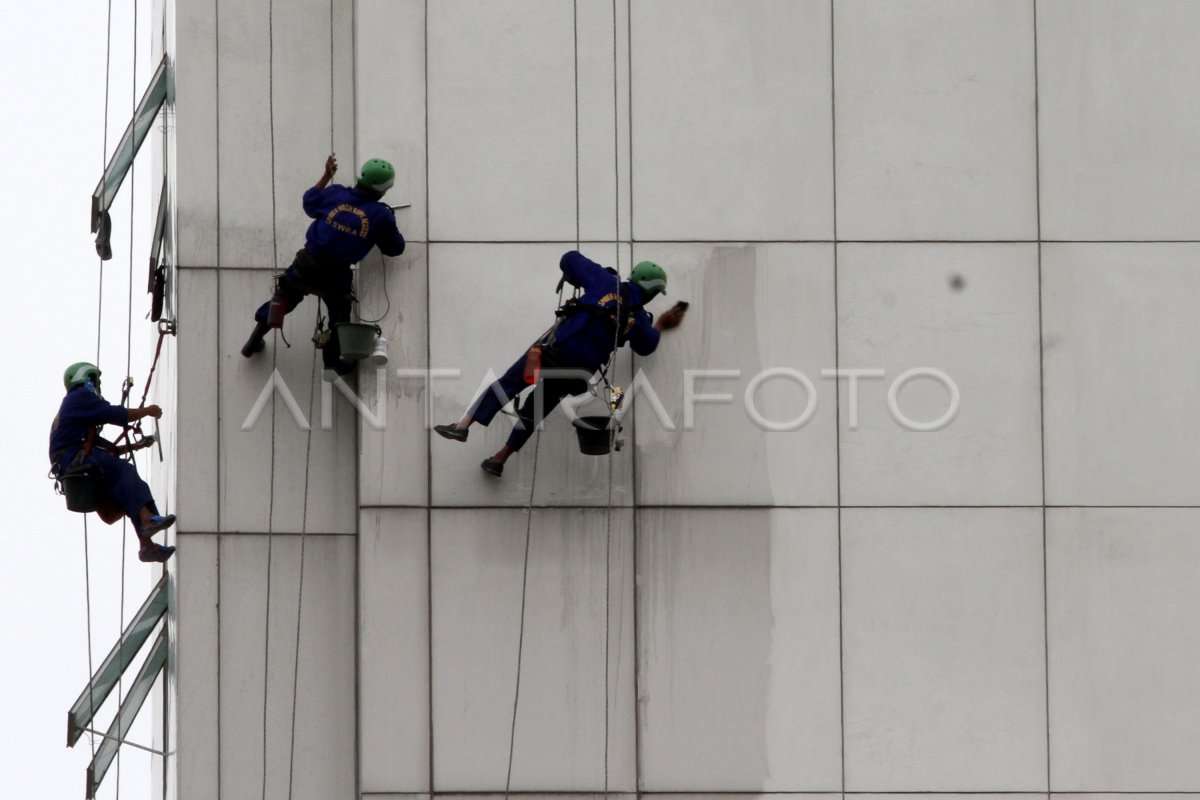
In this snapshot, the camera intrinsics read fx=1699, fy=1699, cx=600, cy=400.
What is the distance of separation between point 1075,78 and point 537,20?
4.07 meters

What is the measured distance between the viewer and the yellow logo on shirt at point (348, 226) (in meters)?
11.9

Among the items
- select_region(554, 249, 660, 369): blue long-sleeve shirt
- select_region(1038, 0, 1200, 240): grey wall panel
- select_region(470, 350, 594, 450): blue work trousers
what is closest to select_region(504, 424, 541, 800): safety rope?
select_region(470, 350, 594, 450): blue work trousers

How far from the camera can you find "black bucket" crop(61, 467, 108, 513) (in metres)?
12.1

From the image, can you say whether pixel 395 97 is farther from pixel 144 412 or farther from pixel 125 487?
pixel 125 487

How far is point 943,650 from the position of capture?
40.6 feet

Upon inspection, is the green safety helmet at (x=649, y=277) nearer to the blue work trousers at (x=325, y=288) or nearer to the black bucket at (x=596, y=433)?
the black bucket at (x=596, y=433)

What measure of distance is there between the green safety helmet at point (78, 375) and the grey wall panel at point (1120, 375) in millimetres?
7001

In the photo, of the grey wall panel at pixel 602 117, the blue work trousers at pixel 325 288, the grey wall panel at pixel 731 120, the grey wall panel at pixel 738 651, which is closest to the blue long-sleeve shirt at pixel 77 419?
the blue work trousers at pixel 325 288

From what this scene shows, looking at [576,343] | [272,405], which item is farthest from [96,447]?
[576,343]

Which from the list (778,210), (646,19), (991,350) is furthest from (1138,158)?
(646,19)

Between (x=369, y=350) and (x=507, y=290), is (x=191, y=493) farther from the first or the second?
(x=507, y=290)

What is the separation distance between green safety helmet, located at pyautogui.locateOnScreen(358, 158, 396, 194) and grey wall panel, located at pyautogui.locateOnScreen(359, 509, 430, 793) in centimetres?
233

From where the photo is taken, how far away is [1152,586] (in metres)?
12.5

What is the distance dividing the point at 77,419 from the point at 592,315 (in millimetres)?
3710
